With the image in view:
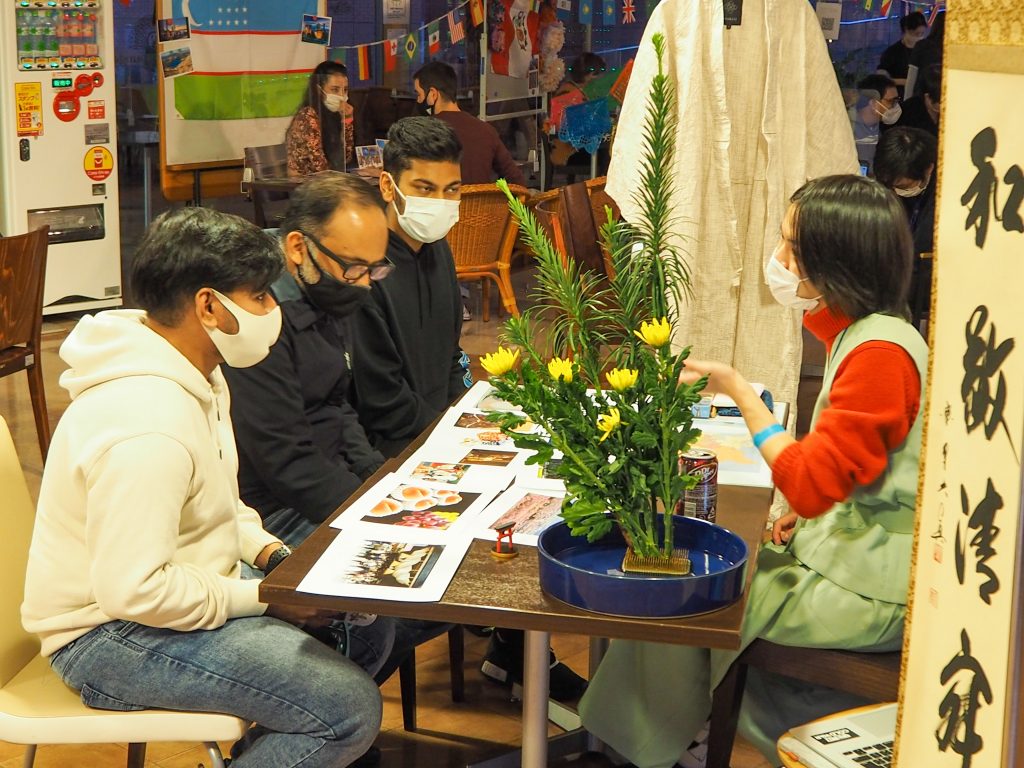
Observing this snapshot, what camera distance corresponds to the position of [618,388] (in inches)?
67.7

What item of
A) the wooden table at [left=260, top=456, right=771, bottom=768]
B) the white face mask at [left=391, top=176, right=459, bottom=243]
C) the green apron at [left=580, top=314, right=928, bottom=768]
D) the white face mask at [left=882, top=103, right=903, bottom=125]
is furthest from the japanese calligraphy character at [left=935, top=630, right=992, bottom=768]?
the white face mask at [left=882, top=103, right=903, bottom=125]

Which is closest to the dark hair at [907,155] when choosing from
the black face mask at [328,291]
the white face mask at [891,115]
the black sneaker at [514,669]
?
the white face mask at [891,115]

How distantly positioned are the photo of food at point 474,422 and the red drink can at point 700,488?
0.66 metres

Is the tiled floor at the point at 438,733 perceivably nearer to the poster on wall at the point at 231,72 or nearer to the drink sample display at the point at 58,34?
the drink sample display at the point at 58,34

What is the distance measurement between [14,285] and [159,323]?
2.49m

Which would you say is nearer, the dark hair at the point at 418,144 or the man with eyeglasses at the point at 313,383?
the man with eyeglasses at the point at 313,383

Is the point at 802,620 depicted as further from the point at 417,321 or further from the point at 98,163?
the point at 98,163

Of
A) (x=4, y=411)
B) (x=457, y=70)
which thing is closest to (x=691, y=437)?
(x=4, y=411)

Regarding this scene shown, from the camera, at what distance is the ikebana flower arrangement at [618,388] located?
5.69ft

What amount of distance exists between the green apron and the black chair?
210 inches

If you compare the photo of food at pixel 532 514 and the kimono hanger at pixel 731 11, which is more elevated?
the kimono hanger at pixel 731 11

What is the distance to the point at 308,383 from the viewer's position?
2816mm

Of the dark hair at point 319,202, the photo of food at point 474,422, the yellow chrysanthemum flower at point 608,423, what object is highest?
the dark hair at point 319,202

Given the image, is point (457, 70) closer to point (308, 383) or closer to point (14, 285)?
point (14, 285)
